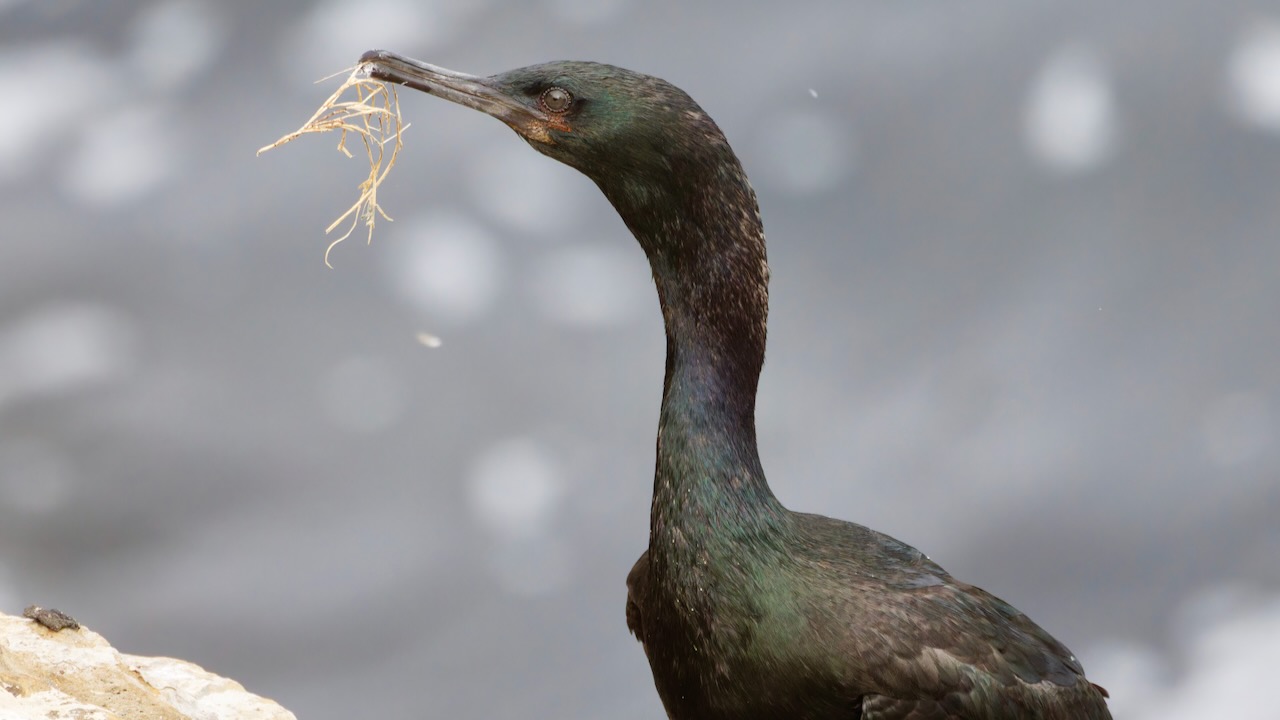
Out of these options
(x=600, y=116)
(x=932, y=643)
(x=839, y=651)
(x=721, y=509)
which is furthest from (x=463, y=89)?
(x=932, y=643)

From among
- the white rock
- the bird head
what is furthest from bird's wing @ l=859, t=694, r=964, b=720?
the white rock

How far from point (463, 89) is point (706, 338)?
0.75 m

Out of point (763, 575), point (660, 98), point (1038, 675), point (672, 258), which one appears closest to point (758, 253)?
point (672, 258)

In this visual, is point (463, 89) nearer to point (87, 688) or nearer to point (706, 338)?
point (706, 338)

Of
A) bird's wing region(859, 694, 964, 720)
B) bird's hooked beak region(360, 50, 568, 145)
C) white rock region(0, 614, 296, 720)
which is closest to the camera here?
white rock region(0, 614, 296, 720)

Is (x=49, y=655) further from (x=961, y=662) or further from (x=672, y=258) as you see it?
(x=961, y=662)

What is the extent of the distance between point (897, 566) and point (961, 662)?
0.33 meters

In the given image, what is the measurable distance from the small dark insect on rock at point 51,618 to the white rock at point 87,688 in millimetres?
12

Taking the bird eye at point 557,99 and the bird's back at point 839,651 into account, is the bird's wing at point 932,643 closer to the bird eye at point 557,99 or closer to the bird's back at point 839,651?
the bird's back at point 839,651

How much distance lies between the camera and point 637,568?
3.96 metres

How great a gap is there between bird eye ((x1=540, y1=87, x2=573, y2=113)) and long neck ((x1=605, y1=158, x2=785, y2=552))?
208 millimetres

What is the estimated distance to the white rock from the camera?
110 inches

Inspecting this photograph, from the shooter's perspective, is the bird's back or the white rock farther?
the bird's back

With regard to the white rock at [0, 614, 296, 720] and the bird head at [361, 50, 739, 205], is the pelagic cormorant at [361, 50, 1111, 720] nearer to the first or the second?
the bird head at [361, 50, 739, 205]
